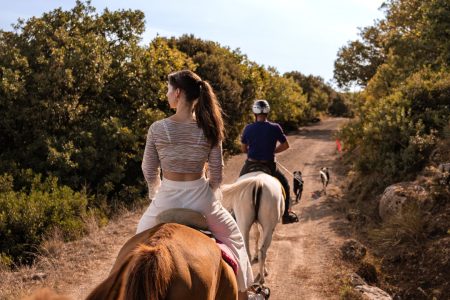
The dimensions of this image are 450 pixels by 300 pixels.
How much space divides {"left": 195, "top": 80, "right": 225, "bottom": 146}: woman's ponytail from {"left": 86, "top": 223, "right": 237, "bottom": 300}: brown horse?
33.4 inches

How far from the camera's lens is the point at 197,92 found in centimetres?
383

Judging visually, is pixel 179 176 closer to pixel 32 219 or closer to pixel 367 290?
pixel 367 290

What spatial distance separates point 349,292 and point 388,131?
6.81 metres

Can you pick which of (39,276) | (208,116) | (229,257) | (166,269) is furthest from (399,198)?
(166,269)

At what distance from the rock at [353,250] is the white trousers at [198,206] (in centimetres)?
505

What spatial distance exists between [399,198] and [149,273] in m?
8.64

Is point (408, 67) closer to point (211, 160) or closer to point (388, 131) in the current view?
point (388, 131)

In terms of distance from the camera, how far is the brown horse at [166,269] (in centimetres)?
243

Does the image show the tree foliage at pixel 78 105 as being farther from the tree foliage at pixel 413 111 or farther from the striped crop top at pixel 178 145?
the striped crop top at pixel 178 145

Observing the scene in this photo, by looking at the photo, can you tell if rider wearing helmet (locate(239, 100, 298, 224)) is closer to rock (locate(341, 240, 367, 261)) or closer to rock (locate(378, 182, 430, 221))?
rock (locate(341, 240, 367, 261))

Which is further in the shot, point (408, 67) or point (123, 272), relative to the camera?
point (408, 67)

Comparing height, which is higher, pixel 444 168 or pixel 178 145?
pixel 178 145

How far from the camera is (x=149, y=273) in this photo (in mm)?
2461

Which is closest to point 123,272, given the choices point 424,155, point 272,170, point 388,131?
point 272,170
